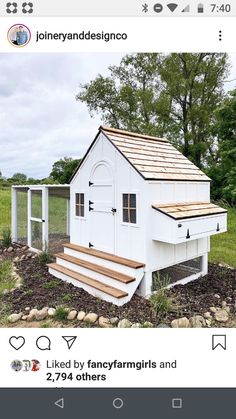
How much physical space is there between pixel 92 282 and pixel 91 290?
0.10 m

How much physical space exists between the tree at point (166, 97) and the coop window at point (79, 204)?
751cm

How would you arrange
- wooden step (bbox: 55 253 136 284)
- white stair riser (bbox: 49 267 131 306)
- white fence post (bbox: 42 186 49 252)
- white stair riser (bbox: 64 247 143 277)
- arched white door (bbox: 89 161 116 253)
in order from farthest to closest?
1. white fence post (bbox: 42 186 49 252)
2. arched white door (bbox: 89 161 116 253)
3. white stair riser (bbox: 64 247 143 277)
4. wooden step (bbox: 55 253 136 284)
5. white stair riser (bbox: 49 267 131 306)

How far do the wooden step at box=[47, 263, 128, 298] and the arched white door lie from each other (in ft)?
1.70

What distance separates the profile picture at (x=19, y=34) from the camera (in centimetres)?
177

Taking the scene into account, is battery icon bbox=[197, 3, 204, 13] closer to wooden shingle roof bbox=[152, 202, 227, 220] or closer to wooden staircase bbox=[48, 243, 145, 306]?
wooden shingle roof bbox=[152, 202, 227, 220]

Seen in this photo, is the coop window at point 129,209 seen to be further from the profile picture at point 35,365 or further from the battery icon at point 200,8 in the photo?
the profile picture at point 35,365

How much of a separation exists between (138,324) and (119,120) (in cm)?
1058

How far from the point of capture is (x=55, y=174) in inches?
460

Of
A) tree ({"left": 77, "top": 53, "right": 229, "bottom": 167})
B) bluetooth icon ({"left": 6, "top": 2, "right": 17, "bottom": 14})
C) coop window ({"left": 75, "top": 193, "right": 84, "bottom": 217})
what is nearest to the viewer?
bluetooth icon ({"left": 6, "top": 2, "right": 17, "bottom": 14})

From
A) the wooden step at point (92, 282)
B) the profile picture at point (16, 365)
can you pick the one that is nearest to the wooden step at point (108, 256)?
the wooden step at point (92, 282)

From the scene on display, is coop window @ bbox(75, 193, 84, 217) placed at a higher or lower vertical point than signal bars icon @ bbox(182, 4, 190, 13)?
lower

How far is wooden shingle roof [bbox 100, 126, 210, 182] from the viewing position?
146 inches

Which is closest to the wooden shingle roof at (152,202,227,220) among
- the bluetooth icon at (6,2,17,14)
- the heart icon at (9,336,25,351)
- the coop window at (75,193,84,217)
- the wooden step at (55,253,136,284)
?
the wooden step at (55,253,136,284)
